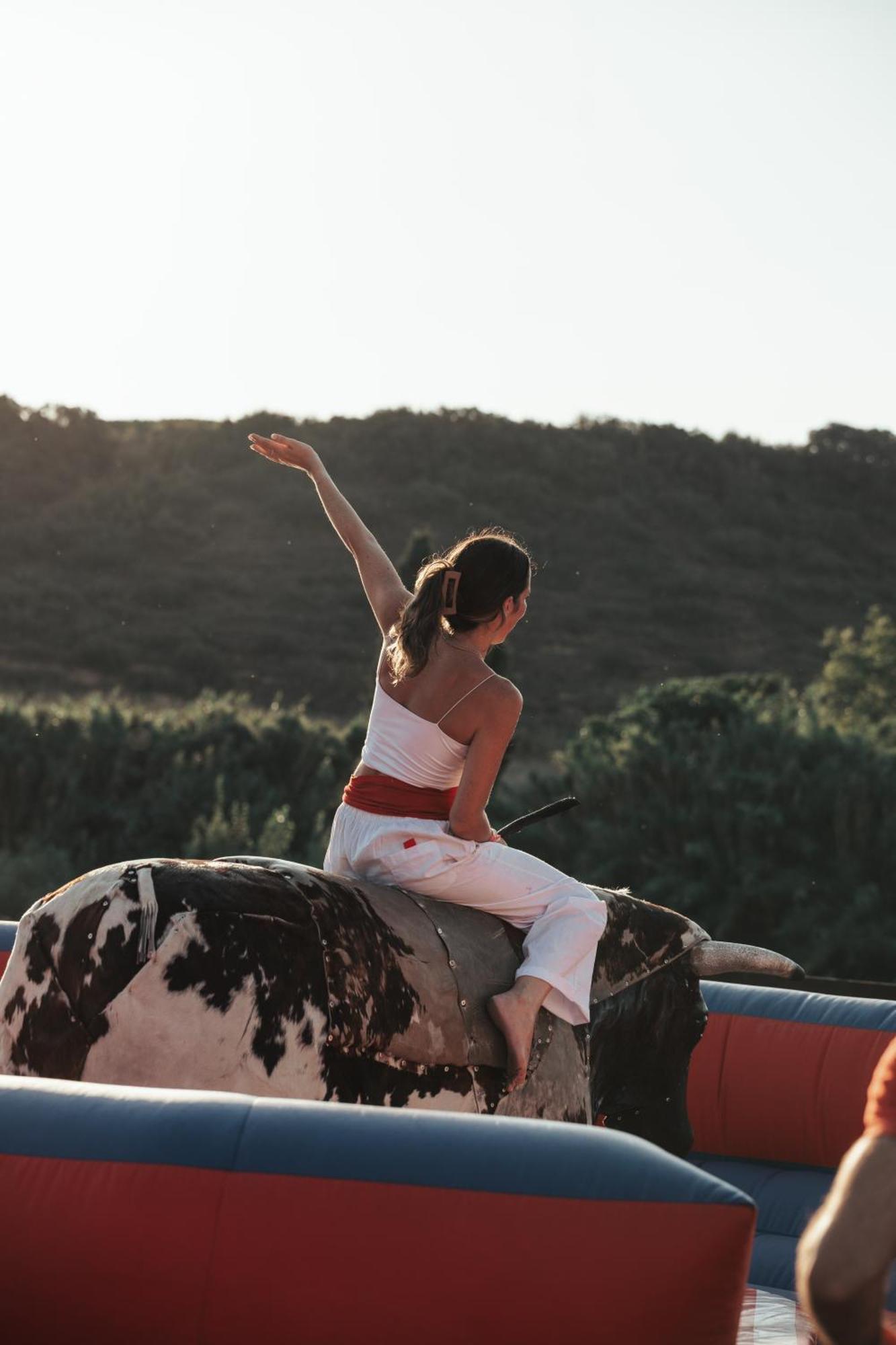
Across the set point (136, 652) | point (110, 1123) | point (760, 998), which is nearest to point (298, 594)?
point (136, 652)

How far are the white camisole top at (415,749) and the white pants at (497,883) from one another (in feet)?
0.36

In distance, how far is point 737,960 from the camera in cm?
468

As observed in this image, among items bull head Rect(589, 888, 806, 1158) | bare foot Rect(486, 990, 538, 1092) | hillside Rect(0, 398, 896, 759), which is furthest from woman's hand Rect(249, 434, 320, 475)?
hillside Rect(0, 398, 896, 759)

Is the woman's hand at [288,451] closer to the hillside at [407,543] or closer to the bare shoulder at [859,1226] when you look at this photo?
the bare shoulder at [859,1226]

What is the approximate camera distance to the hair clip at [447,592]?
3938 mm

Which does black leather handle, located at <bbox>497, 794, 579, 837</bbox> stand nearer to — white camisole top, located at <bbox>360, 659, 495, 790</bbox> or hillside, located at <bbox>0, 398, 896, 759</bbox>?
white camisole top, located at <bbox>360, 659, 495, 790</bbox>

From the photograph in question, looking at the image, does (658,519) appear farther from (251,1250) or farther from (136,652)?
(251,1250)

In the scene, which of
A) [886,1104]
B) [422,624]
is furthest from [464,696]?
[886,1104]

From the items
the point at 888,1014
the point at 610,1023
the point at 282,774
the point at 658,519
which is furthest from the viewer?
the point at 658,519

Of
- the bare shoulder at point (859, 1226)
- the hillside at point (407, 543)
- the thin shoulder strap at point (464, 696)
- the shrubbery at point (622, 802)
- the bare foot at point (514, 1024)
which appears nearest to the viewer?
the bare shoulder at point (859, 1226)

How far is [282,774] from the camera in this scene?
13.8 meters

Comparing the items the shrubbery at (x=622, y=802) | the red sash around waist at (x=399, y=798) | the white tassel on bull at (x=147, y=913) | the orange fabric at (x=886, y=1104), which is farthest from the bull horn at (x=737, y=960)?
the shrubbery at (x=622, y=802)

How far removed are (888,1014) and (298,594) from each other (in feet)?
120

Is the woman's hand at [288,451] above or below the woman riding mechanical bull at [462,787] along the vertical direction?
above
